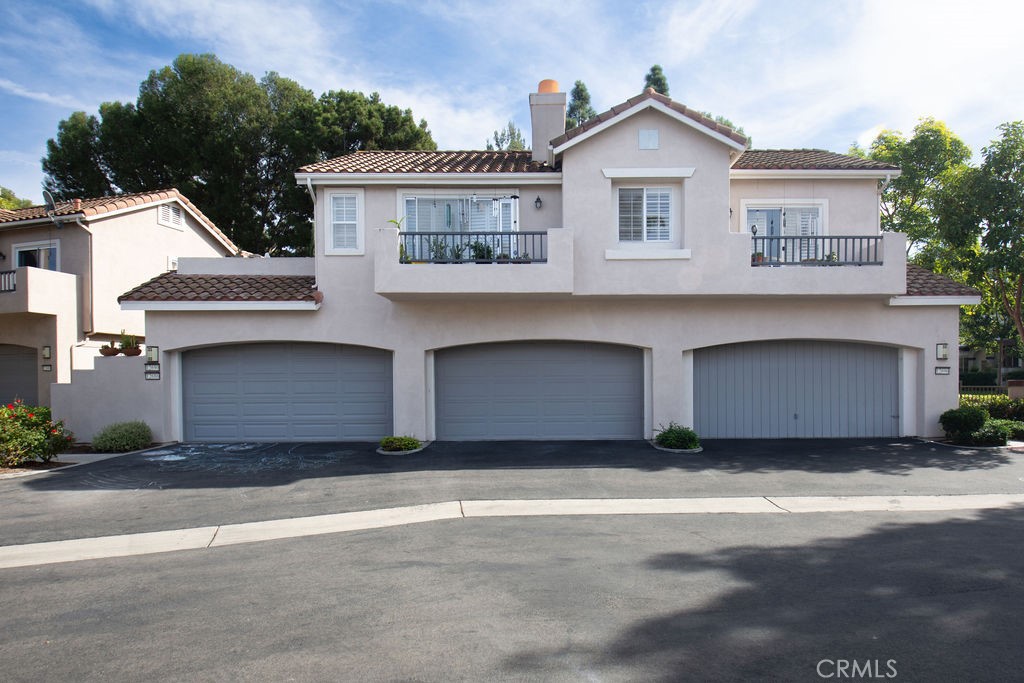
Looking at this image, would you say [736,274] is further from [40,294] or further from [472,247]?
[40,294]

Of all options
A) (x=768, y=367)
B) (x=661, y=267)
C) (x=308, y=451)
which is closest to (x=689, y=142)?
(x=661, y=267)

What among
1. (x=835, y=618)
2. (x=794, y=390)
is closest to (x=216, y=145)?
(x=794, y=390)

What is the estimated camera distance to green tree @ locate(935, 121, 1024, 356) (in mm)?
17125

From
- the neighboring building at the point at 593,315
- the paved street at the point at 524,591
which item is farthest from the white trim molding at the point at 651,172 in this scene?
the paved street at the point at 524,591

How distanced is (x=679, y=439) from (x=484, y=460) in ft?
13.8

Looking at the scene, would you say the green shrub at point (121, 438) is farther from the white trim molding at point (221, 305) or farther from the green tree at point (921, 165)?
the green tree at point (921, 165)

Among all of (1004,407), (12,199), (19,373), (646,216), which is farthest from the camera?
(12,199)

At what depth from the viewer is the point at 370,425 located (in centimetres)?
1499

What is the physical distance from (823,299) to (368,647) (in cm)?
1304

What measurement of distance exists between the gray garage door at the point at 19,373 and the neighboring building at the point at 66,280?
0.10ft

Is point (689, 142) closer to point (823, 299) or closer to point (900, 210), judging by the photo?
point (823, 299)

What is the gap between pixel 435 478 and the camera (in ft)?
35.9

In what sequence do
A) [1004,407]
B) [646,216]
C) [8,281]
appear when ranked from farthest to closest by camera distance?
[8,281] < [1004,407] < [646,216]

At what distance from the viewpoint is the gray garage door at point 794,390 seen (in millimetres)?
14898
